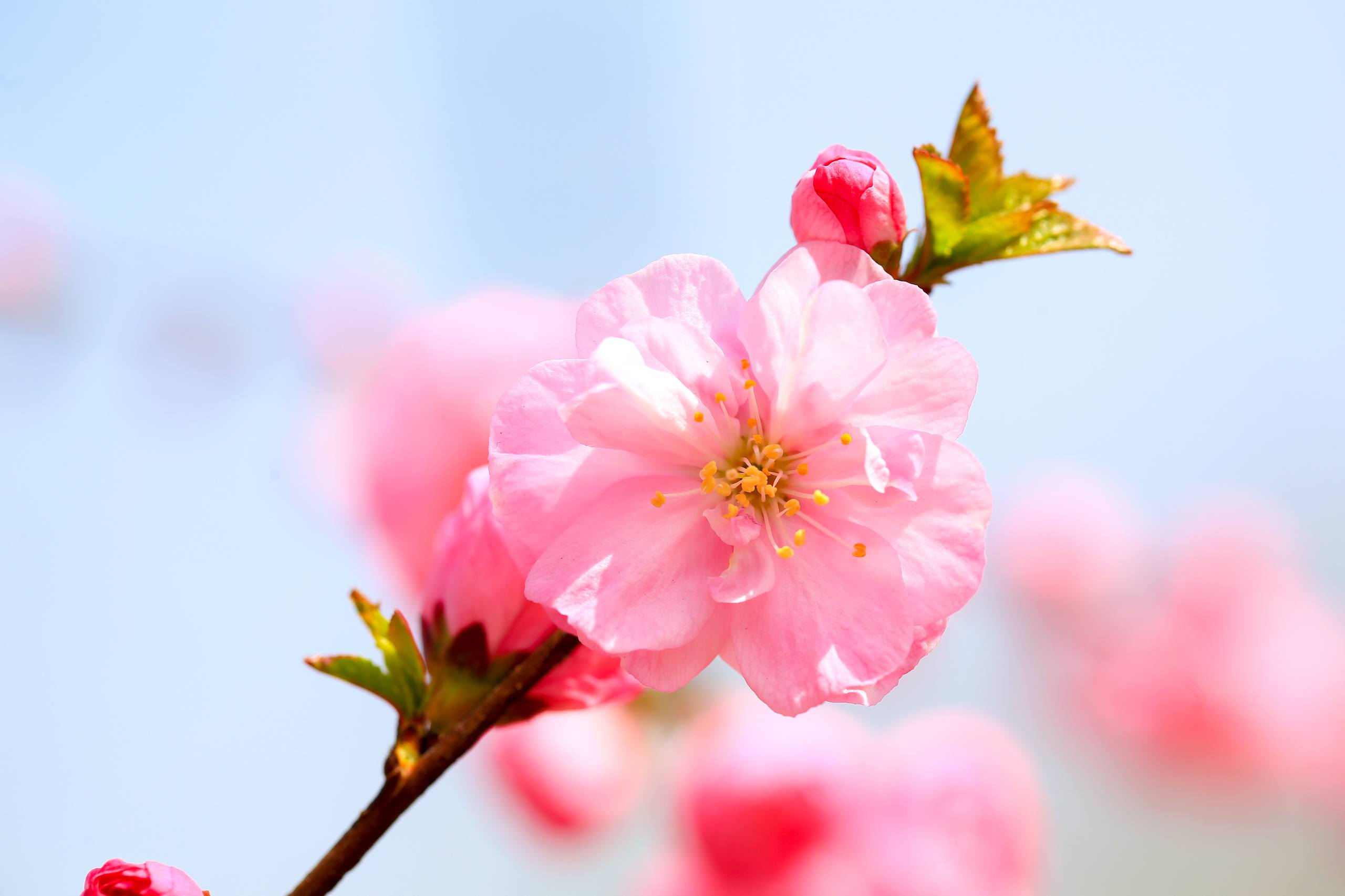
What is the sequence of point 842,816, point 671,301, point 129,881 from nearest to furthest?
point 129,881, point 671,301, point 842,816

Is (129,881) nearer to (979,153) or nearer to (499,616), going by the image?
(499,616)

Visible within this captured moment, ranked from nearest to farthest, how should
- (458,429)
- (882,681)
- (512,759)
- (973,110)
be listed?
(882,681) < (973,110) < (458,429) < (512,759)

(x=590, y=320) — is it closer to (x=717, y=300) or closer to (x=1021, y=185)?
(x=717, y=300)

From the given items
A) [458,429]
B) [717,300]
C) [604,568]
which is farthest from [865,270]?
[458,429]

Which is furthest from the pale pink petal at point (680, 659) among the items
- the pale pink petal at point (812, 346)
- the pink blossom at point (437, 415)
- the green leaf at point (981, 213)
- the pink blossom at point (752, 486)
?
the pink blossom at point (437, 415)

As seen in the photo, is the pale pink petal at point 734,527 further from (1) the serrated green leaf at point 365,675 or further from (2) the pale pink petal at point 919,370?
(1) the serrated green leaf at point 365,675

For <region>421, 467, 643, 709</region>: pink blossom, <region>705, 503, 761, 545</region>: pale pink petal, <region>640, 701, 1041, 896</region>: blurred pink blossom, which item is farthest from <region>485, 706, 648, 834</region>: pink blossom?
<region>705, 503, 761, 545</region>: pale pink petal

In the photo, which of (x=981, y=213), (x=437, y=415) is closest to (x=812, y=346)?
(x=981, y=213)
